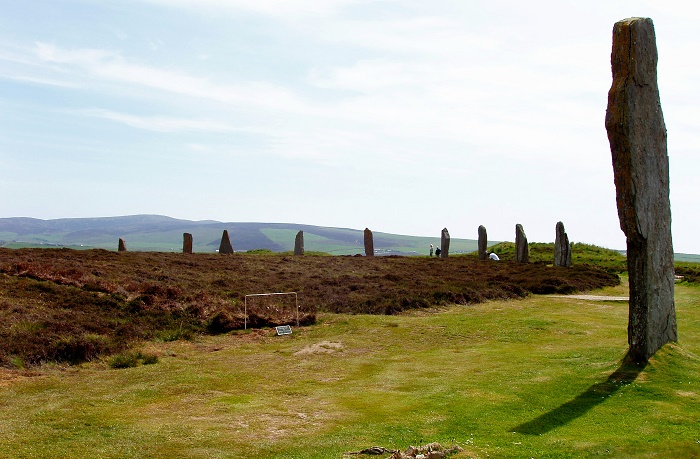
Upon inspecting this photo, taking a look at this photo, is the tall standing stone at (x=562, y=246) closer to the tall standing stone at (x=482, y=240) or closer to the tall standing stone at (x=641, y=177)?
the tall standing stone at (x=482, y=240)

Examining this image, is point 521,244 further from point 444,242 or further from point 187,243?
point 187,243

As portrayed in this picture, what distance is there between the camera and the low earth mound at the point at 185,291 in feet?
53.3

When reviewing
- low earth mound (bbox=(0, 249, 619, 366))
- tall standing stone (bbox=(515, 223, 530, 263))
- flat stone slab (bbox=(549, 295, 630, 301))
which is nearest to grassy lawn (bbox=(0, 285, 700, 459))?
low earth mound (bbox=(0, 249, 619, 366))

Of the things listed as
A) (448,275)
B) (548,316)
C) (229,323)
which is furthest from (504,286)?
(229,323)

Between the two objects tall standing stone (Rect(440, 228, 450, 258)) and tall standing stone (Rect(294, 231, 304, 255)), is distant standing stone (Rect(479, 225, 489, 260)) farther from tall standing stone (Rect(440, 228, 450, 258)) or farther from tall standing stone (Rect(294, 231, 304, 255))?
tall standing stone (Rect(294, 231, 304, 255))

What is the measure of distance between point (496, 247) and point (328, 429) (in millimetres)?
47247

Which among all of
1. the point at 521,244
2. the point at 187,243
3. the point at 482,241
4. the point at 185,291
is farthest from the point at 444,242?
the point at 185,291

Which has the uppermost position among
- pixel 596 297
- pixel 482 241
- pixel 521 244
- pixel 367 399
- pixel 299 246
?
pixel 482 241

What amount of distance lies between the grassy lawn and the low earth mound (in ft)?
4.35

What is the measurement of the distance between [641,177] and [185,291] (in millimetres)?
15916

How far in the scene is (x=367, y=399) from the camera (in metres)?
11.4

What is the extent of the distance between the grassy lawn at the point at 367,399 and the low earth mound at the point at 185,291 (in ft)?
4.35

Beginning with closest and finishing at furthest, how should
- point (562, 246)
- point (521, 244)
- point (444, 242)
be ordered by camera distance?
point (562, 246) → point (521, 244) → point (444, 242)

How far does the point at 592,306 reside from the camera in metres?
24.2
